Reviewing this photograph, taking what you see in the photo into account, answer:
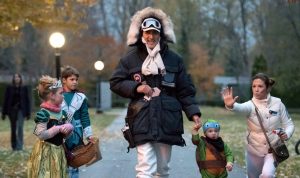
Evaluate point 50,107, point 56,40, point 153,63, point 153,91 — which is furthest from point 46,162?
point 56,40

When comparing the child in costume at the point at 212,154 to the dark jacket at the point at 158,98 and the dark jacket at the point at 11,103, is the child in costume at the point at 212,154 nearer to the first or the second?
the dark jacket at the point at 158,98

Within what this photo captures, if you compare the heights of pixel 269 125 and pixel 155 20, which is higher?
pixel 155 20

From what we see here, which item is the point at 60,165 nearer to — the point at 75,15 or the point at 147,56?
the point at 147,56

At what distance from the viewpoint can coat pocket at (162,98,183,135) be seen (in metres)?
6.09

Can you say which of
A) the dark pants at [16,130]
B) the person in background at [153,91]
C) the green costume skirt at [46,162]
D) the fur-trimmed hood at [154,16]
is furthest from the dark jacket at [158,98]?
the dark pants at [16,130]

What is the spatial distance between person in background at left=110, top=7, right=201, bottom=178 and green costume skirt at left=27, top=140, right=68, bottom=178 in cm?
82

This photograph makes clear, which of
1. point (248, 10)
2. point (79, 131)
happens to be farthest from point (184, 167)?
point (248, 10)

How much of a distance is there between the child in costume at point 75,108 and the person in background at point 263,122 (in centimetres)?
183

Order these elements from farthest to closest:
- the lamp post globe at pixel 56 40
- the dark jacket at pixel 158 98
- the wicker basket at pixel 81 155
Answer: the lamp post globe at pixel 56 40 → the wicker basket at pixel 81 155 → the dark jacket at pixel 158 98

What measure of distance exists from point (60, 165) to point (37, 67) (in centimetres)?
4201

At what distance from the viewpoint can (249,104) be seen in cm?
693

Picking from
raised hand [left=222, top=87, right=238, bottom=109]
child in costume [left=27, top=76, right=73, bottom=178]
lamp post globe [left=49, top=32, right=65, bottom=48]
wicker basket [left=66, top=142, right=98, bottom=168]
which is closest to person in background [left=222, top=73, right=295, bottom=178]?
raised hand [left=222, top=87, right=238, bottom=109]

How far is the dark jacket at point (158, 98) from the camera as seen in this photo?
6062mm

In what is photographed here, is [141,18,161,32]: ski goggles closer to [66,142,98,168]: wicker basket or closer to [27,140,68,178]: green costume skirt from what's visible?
[66,142,98,168]: wicker basket
